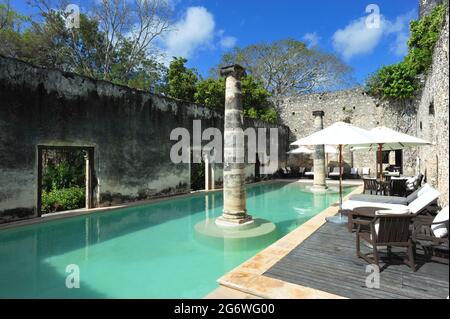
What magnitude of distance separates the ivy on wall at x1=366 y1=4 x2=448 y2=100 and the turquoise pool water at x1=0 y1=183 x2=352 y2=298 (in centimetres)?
1211

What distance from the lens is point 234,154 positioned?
6672 millimetres

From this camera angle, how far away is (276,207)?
380 inches

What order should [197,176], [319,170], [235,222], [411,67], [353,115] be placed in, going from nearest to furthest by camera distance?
[235,222] → [319,170] → [197,176] → [411,67] → [353,115]

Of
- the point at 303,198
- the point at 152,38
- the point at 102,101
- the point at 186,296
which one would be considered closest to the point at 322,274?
the point at 186,296

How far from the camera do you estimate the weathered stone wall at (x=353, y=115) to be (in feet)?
55.9

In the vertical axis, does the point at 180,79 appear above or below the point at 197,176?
above

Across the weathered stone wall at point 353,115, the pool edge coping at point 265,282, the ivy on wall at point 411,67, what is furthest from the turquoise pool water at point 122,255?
the weathered stone wall at point 353,115

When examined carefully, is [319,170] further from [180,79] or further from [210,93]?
[180,79]

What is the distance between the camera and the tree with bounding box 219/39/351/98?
28406 mm

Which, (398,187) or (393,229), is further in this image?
(398,187)

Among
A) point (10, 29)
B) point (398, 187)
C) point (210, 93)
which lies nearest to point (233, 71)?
point (398, 187)

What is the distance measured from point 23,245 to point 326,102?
64.2 feet

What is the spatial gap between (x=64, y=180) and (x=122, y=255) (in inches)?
257

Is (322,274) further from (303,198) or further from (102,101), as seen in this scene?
(102,101)
